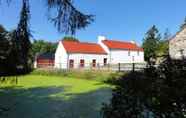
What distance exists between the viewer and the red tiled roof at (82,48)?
42750 mm

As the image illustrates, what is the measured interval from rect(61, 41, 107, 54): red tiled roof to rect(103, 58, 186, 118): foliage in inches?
1473

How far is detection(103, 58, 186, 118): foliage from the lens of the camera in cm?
428

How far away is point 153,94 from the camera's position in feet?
14.3

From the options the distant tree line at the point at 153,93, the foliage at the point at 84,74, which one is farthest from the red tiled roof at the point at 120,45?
the distant tree line at the point at 153,93

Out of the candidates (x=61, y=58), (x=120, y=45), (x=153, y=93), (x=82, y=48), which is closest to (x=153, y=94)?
(x=153, y=93)

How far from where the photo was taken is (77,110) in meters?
11.5

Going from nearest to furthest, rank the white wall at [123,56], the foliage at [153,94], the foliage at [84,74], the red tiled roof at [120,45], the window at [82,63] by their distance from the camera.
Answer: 1. the foliage at [153,94]
2. the foliage at [84,74]
3. the window at [82,63]
4. the white wall at [123,56]
5. the red tiled roof at [120,45]

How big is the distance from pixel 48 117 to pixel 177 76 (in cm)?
667

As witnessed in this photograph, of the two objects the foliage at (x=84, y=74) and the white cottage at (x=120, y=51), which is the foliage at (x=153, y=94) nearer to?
the foliage at (x=84, y=74)

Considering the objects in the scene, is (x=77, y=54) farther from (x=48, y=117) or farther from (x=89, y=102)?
(x=48, y=117)

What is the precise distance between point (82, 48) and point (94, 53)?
1826mm

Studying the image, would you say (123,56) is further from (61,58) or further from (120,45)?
(61,58)

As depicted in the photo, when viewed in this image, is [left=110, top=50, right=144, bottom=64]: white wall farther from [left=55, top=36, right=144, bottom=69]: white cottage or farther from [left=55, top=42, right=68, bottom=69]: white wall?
[left=55, top=42, right=68, bottom=69]: white wall

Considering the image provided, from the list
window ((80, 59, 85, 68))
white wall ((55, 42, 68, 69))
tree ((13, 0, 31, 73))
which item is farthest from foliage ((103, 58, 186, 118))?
white wall ((55, 42, 68, 69))
